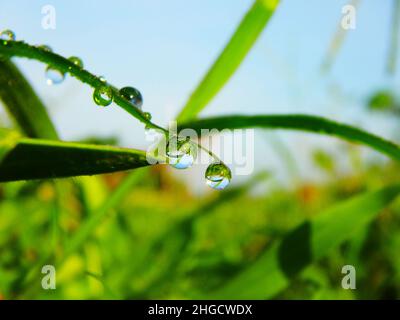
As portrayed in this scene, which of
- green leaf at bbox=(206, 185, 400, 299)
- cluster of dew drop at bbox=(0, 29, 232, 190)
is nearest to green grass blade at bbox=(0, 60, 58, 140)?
cluster of dew drop at bbox=(0, 29, 232, 190)

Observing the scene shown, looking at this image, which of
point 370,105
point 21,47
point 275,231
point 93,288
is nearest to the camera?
point 21,47

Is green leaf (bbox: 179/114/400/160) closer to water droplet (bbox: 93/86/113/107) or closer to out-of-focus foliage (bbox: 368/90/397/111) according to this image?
water droplet (bbox: 93/86/113/107)

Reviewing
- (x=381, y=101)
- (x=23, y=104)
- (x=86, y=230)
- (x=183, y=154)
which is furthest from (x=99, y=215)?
(x=381, y=101)

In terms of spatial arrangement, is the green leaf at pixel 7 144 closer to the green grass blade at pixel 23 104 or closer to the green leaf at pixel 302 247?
the green grass blade at pixel 23 104

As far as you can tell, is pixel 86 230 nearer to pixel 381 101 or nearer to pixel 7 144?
pixel 7 144

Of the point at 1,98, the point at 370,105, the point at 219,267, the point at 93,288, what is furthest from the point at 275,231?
the point at 370,105

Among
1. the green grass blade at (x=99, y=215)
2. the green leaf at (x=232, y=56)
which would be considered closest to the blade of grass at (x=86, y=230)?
the green grass blade at (x=99, y=215)

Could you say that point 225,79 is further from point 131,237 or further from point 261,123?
point 131,237
